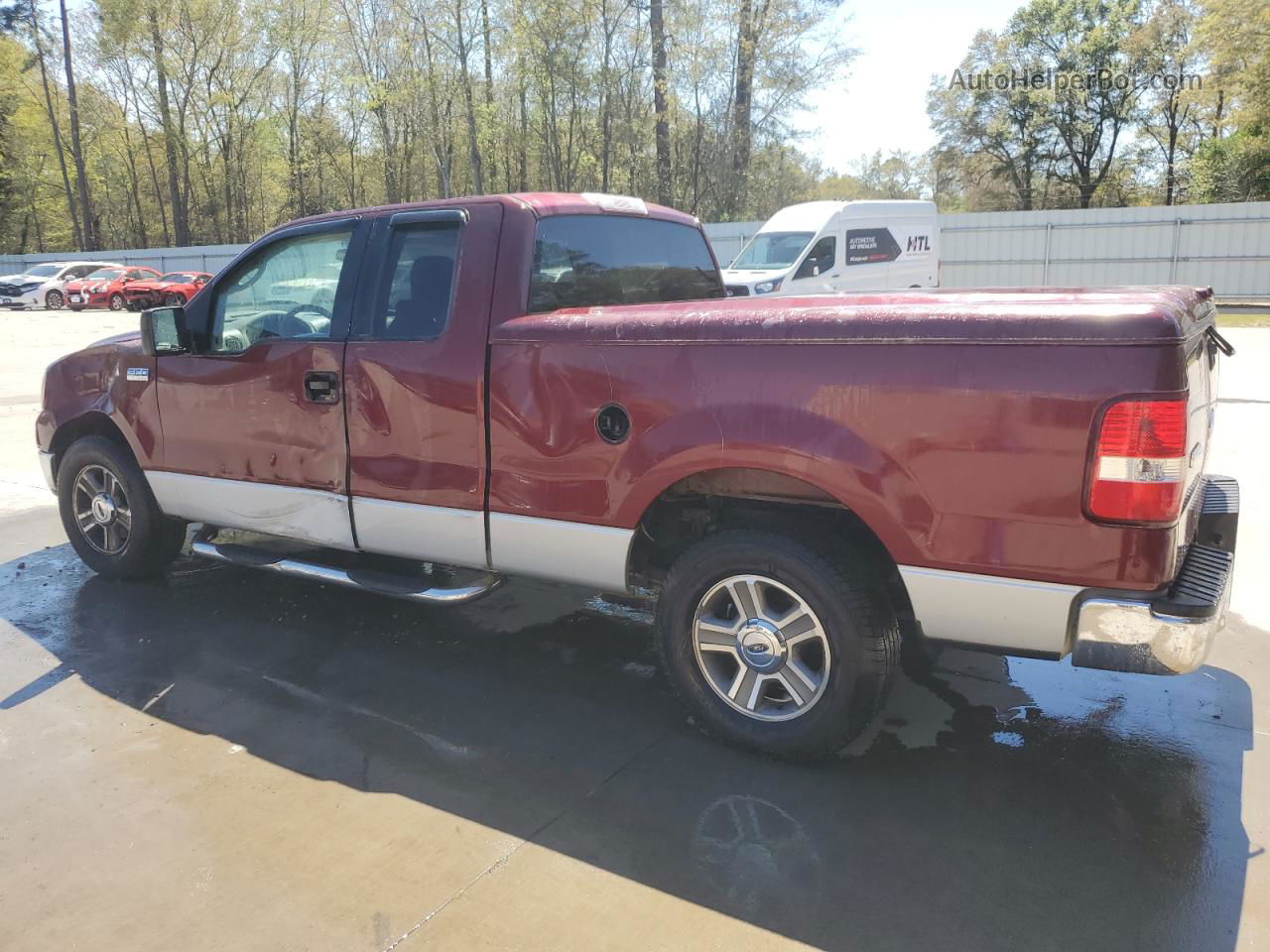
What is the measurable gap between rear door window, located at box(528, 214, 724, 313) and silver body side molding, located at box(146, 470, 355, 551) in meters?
1.33

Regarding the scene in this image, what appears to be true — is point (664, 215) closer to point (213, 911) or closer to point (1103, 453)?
point (1103, 453)

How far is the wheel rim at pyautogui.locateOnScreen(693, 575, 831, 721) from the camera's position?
3297 millimetres

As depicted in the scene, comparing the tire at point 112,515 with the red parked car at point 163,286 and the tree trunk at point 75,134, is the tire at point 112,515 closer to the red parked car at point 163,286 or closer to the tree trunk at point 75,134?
the red parked car at point 163,286

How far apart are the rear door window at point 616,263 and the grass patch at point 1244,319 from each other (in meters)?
19.2

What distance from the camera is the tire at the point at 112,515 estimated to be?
16.9 feet

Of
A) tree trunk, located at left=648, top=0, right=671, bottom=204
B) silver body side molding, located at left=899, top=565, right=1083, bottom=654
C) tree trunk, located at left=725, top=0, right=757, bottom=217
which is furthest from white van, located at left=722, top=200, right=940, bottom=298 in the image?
tree trunk, located at left=725, top=0, right=757, bottom=217

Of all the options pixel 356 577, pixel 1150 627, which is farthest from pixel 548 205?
pixel 1150 627

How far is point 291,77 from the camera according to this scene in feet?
149

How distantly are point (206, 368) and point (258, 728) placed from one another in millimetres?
1858

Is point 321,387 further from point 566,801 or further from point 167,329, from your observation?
point 566,801

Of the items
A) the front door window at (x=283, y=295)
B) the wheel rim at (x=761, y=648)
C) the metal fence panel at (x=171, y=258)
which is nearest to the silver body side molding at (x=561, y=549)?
the wheel rim at (x=761, y=648)

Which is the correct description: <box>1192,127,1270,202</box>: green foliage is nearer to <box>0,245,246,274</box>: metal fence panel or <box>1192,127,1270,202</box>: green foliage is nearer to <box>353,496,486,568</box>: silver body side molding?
<box>0,245,246,274</box>: metal fence panel

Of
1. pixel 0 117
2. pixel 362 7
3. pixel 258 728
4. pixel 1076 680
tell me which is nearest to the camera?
pixel 258 728

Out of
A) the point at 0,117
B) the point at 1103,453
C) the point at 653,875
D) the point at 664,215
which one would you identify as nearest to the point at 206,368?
the point at 664,215
